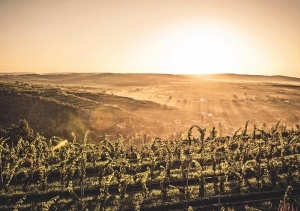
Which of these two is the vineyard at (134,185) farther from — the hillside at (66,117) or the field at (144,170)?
the hillside at (66,117)

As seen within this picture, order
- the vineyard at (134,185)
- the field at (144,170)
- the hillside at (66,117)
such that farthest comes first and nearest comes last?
1. the hillside at (66,117)
2. the field at (144,170)
3. the vineyard at (134,185)

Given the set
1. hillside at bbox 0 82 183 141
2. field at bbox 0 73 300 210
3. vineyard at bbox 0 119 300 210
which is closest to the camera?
vineyard at bbox 0 119 300 210

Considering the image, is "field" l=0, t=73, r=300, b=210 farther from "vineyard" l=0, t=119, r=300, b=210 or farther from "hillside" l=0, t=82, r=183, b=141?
"hillside" l=0, t=82, r=183, b=141

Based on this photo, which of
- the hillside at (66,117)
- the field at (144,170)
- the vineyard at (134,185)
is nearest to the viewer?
the vineyard at (134,185)

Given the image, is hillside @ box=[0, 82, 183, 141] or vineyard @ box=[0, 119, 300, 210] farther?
hillside @ box=[0, 82, 183, 141]

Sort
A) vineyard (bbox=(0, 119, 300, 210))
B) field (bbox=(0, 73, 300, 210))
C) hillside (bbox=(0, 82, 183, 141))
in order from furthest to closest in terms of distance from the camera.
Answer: hillside (bbox=(0, 82, 183, 141)), field (bbox=(0, 73, 300, 210)), vineyard (bbox=(0, 119, 300, 210))

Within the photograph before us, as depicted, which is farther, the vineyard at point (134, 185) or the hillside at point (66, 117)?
the hillside at point (66, 117)

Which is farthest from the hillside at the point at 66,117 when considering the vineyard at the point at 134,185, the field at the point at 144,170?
the vineyard at the point at 134,185

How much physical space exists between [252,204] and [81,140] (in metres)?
31.1

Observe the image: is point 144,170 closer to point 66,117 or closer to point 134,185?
point 134,185

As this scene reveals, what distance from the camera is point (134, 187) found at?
78.8 feet

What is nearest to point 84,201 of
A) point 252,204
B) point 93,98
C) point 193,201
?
point 193,201

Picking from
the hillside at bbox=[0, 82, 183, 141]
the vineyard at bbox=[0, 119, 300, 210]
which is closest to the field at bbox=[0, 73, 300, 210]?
the vineyard at bbox=[0, 119, 300, 210]

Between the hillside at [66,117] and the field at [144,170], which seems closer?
the field at [144,170]
